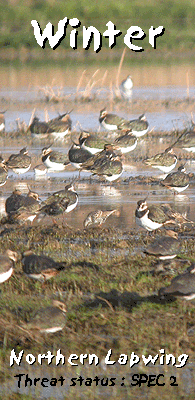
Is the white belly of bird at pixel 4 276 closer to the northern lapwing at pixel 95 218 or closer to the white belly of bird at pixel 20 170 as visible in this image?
the northern lapwing at pixel 95 218

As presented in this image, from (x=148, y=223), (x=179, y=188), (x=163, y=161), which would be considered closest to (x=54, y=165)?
(x=163, y=161)

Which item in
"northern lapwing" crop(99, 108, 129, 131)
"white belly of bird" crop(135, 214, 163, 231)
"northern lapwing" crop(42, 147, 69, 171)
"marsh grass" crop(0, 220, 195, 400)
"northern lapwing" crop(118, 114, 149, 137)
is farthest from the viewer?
"northern lapwing" crop(99, 108, 129, 131)

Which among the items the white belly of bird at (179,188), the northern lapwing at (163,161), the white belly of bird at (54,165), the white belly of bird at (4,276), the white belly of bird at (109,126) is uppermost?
the white belly of bird at (109,126)

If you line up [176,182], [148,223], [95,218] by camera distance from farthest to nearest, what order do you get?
[176,182], [95,218], [148,223]

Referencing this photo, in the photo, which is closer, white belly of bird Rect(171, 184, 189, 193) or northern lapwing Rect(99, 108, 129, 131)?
white belly of bird Rect(171, 184, 189, 193)

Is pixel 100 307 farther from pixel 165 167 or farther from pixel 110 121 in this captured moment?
pixel 110 121

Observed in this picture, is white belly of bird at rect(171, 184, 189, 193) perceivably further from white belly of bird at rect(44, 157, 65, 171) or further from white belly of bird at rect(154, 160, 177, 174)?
white belly of bird at rect(44, 157, 65, 171)

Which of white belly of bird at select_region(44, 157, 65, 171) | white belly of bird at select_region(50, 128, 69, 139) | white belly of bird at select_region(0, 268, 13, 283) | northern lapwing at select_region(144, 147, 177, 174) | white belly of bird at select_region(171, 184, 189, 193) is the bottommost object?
white belly of bird at select_region(0, 268, 13, 283)

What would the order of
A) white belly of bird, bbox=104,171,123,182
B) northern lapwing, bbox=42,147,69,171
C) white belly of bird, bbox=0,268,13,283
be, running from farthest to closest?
1. northern lapwing, bbox=42,147,69,171
2. white belly of bird, bbox=104,171,123,182
3. white belly of bird, bbox=0,268,13,283

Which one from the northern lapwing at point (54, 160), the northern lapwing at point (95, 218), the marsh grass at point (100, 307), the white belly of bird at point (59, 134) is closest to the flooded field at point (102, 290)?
the marsh grass at point (100, 307)

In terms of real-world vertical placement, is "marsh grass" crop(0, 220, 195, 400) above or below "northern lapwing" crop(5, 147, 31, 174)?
below

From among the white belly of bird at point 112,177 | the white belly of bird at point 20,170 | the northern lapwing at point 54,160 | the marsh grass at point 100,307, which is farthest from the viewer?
the northern lapwing at point 54,160

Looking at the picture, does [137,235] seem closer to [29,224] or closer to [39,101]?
[29,224]

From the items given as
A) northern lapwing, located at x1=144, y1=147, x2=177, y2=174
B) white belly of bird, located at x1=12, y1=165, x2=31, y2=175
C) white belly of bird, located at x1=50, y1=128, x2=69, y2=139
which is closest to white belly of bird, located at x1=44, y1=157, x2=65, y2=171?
white belly of bird, located at x1=12, y1=165, x2=31, y2=175
